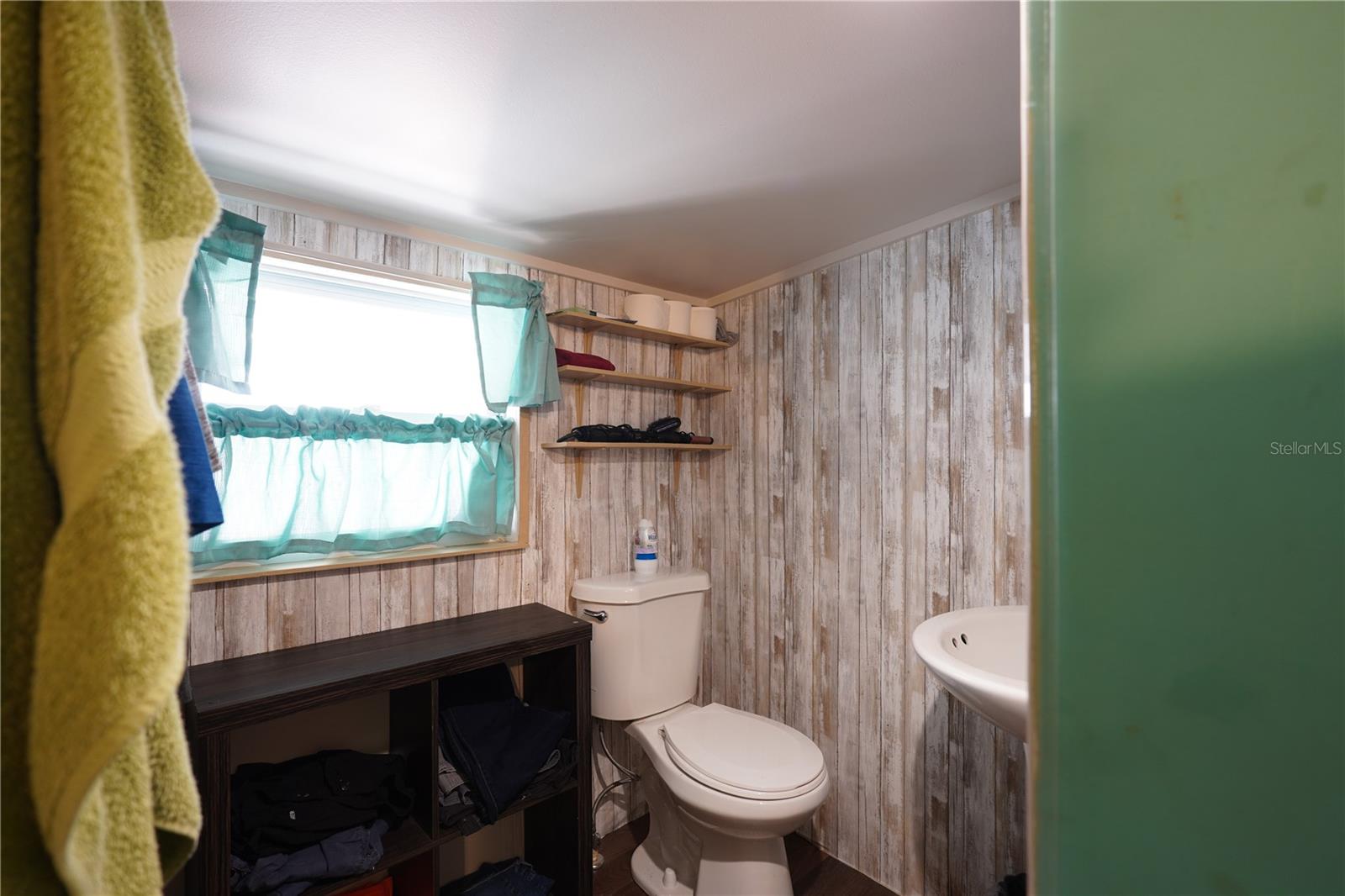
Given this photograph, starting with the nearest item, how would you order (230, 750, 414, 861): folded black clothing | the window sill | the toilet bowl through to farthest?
(230, 750, 414, 861): folded black clothing → the window sill → the toilet bowl

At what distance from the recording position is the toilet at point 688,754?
161cm

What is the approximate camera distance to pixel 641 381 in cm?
223

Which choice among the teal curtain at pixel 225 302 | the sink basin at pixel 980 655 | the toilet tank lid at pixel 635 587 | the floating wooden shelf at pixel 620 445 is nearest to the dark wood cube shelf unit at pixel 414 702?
the toilet tank lid at pixel 635 587

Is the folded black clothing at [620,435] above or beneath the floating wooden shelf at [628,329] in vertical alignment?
beneath

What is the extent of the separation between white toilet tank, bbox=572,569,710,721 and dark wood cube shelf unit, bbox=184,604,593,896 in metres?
0.18

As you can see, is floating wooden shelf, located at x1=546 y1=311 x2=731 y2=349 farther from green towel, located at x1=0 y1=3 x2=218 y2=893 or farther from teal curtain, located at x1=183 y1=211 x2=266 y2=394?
green towel, located at x1=0 y1=3 x2=218 y2=893

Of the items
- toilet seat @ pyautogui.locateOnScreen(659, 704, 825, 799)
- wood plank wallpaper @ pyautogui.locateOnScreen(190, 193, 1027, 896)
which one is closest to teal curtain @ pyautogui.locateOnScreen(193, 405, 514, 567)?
wood plank wallpaper @ pyautogui.locateOnScreen(190, 193, 1027, 896)

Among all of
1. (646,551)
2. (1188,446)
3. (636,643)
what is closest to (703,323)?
(646,551)

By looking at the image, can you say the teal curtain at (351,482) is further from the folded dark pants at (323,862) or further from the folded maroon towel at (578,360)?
the folded dark pants at (323,862)

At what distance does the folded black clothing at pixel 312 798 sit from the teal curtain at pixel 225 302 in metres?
0.98

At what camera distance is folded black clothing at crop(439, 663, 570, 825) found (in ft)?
5.22

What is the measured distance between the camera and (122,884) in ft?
1.11

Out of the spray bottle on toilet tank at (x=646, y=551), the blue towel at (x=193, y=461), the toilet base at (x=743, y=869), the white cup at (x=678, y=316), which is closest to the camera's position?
the blue towel at (x=193, y=461)

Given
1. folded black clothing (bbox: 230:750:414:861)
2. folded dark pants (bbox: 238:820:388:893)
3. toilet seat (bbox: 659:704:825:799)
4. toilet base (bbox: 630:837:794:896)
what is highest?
folded black clothing (bbox: 230:750:414:861)
